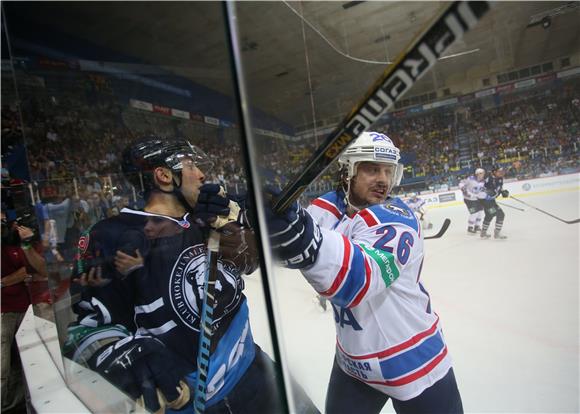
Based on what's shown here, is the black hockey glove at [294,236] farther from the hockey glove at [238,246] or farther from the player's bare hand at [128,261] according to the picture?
the player's bare hand at [128,261]

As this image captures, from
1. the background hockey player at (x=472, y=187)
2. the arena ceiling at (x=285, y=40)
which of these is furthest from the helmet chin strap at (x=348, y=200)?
the background hockey player at (x=472, y=187)

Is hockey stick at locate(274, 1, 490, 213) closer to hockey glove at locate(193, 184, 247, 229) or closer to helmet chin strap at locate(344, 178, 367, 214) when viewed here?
hockey glove at locate(193, 184, 247, 229)

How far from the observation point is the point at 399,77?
0.58ft

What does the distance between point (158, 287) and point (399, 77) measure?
36 centimetres

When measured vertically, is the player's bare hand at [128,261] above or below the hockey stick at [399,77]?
below

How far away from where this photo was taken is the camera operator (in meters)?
1.36

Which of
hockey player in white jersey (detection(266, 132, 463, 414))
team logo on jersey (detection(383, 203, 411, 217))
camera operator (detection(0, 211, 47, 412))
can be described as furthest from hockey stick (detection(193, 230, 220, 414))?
camera operator (detection(0, 211, 47, 412))

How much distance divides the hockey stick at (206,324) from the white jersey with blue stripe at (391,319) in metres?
0.25

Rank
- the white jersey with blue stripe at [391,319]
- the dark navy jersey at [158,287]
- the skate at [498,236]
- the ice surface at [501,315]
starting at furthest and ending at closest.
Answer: the skate at [498,236] → the ice surface at [501,315] → the white jersey with blue stripe at [391,319] → the dark navy jersey at [158,287]

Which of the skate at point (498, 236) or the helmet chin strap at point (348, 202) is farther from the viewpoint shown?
the skate at point (498, 236)

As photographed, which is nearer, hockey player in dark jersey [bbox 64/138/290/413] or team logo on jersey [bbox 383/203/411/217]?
hockey player in dark jersey [bbox 64/138/290/413]

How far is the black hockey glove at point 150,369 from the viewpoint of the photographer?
41 cm

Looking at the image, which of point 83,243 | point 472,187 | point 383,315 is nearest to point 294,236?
point 83,243

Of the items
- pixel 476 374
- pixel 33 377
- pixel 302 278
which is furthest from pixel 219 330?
pixel 476 374
